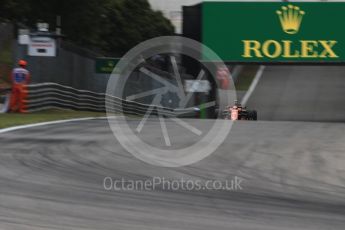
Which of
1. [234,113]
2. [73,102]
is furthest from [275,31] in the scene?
[73,102]

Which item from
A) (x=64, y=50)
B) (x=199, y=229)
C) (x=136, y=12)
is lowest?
(x=199, y=229)

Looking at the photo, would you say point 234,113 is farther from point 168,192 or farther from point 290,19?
Result: point 168,192

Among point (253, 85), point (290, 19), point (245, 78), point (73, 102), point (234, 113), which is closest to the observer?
point (234, 113)

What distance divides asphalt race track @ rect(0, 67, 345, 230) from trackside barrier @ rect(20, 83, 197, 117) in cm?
697

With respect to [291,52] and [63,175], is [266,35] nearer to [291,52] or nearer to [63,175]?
[291,52]

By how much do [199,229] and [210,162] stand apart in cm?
376

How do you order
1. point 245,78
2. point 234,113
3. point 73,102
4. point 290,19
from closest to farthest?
point 234,113, point 73,102, point 290,19, point 245,78

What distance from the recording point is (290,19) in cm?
2952

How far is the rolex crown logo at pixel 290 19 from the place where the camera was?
29422 mm

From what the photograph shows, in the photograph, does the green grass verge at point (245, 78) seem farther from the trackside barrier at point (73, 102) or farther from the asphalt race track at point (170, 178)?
the asphalt race track at point (170, 178)

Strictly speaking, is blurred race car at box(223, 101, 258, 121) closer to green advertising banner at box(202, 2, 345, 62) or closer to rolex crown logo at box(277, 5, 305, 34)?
green advertising banner at box(202, 2, 345, 62)

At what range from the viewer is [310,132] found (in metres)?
14.3

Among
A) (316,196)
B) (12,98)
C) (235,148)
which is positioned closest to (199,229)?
(316,196)

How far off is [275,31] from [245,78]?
19281mm
